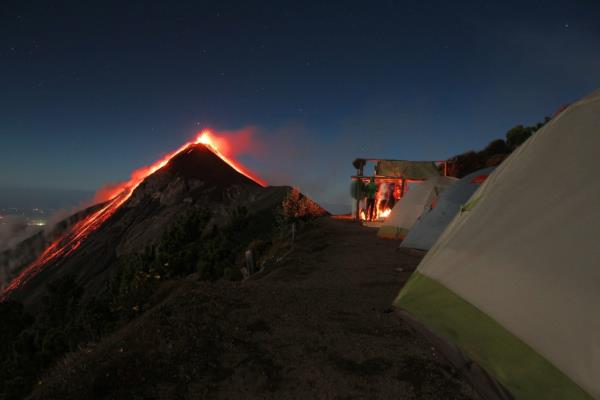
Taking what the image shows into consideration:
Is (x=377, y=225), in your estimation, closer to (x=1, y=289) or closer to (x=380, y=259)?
(x=380, y=259)

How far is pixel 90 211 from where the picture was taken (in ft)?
309

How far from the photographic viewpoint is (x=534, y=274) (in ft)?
9.50

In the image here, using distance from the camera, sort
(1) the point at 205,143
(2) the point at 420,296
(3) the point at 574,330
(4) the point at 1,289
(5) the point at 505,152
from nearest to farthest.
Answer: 1. (3) the point at 574,330
2. (2) the point at 420,296
3. (5) the point at 505,152
4. (4) the point at 1,289
5. (1) the point at 205,143

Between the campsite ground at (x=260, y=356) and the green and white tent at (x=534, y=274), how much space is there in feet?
2.03

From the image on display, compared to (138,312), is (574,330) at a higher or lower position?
higher

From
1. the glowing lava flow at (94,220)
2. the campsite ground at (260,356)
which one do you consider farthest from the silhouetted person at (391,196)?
the glowing lava flow at (94,220)

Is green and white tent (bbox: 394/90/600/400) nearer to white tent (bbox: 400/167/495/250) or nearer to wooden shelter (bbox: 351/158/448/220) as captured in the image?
white tent (bbox: 400/167/495/250)

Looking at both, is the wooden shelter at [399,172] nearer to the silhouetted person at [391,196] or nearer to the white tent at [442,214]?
the silhouetted person at [391,196]

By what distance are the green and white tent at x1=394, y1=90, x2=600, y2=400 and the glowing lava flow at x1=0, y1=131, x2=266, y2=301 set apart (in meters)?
84.5

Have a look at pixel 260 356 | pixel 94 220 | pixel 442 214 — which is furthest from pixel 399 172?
pixel 94 220

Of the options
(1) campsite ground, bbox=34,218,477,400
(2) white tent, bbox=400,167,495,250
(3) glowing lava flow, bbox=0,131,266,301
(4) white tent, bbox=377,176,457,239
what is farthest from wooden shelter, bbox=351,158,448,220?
(3) glowing lava flow, bbox=0,131,266,301

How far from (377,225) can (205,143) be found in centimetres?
8946

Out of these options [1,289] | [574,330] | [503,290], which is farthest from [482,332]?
[1,289]

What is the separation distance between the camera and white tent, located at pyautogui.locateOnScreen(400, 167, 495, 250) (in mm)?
10617
